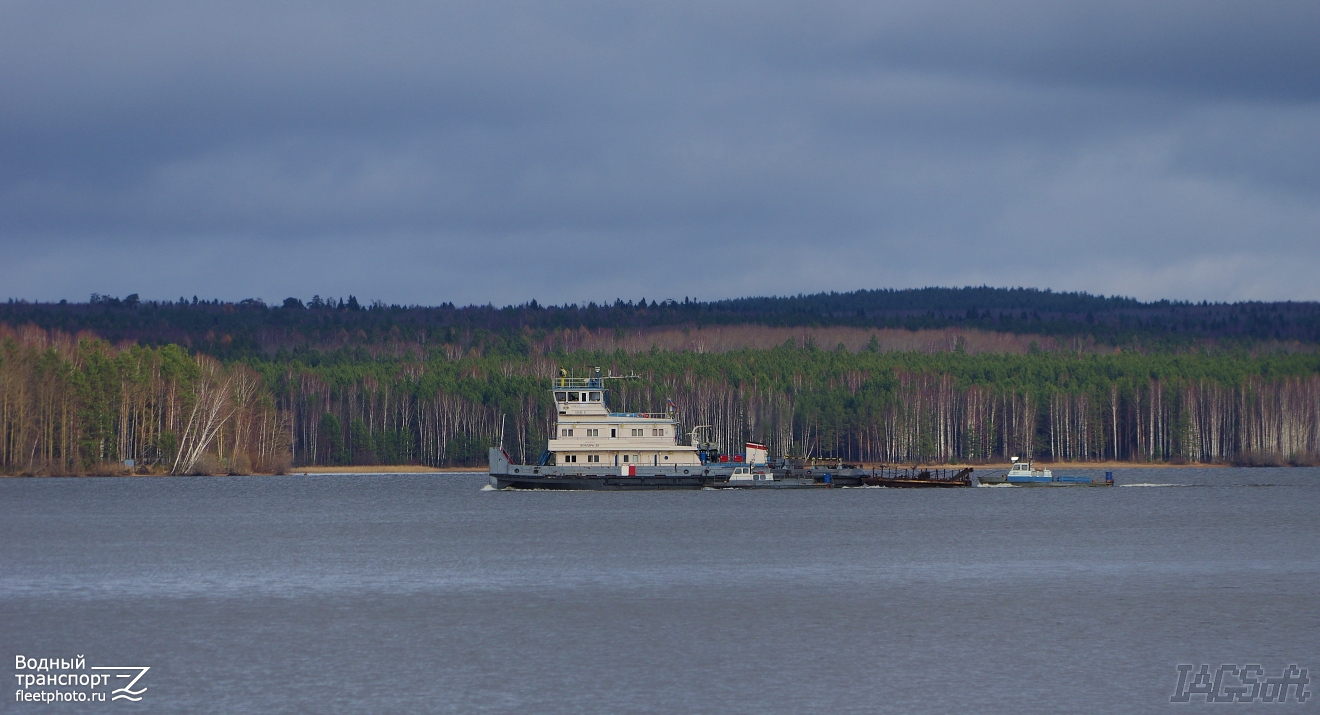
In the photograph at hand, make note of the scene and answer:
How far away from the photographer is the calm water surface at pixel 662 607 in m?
29.4

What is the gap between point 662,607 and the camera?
4081cm

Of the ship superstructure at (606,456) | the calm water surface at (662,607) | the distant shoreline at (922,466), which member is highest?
the ship superstructure at (606,456)

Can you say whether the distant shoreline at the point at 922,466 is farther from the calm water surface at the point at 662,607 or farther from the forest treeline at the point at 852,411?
the calm water surface at the point at 662,607

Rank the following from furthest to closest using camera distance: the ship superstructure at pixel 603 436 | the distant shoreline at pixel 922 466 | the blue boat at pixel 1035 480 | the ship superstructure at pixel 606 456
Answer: the distant shoreline at pixel 922 466
the blue boat at pixel 1035 480
the ship superstructure at pixel 606 456
the ship superstructure at pixel 603 436

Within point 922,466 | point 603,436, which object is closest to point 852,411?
point 922,466

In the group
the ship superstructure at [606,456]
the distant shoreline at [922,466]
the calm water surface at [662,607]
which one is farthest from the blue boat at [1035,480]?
the distant shoreline at [922,466]

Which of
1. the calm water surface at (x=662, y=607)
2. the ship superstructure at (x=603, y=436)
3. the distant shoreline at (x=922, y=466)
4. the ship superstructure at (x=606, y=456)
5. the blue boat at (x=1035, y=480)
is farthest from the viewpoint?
the distant shoreline at (x=922, y=466)

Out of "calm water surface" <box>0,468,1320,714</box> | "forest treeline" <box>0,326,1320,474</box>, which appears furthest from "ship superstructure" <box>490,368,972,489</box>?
"forest treeline" <box>0,326,1320,474</box>

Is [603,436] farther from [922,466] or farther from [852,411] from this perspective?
[852,411]

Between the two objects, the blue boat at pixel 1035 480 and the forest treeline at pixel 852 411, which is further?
the forest treeline at pixel 852 411

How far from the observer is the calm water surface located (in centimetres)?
2936

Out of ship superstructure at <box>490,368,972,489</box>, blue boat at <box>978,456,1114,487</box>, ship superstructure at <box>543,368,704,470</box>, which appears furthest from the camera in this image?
blue boat at <box>978,456,1114,487</box>

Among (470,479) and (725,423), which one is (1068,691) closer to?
(470,479)

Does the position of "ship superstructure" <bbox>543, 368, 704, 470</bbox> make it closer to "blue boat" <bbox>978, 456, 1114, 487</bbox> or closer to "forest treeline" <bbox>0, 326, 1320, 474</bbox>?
"blue boat" <bbox>978, 456, 1114, 487</bbox>
